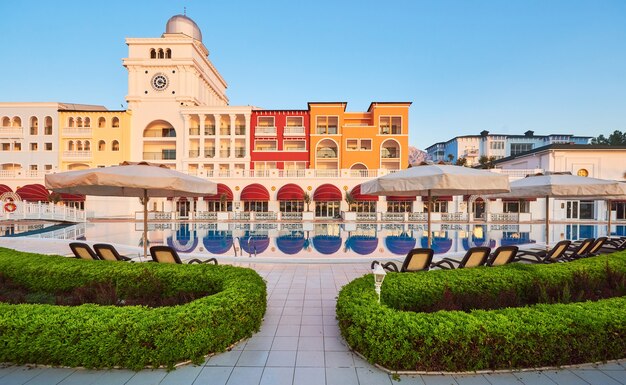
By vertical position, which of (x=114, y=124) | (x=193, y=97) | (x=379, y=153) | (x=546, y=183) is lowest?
(x=546, y=183)

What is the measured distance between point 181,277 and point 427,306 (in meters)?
4.73

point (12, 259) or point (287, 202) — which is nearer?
point (12, 259)

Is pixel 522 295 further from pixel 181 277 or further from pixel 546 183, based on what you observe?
pixel 181 277

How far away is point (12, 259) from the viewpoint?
6.96m

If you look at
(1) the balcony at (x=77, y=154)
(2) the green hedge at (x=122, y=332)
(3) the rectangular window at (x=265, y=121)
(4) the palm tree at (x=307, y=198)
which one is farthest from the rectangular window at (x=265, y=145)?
(2) the green hedge at (x=122, y=332)

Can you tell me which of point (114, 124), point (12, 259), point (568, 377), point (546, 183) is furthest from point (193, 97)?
point (568, 377)

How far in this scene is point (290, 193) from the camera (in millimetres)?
31156

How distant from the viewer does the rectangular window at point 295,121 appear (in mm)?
36000

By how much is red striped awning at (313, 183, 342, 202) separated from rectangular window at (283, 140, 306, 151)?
7.12m

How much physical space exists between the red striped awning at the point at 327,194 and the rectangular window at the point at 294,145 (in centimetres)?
712

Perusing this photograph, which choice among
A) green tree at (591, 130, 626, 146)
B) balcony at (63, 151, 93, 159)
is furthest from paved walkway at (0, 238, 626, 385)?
green tree at (591, 130, 626, 146)

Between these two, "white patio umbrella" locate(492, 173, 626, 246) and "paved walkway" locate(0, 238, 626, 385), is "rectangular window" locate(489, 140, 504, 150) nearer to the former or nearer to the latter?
"white patio umbrella" locate(492, 173, 626, 246)

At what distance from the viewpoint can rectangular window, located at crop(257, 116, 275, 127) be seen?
1432 inches

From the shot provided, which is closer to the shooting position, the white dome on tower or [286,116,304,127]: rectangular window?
[286,116,304,127]: rectangular window
